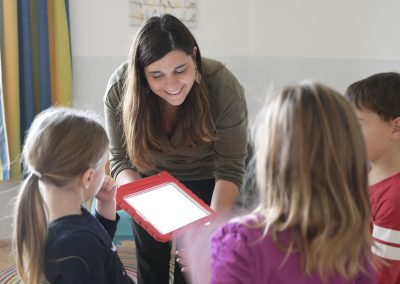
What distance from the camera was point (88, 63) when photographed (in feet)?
8.11

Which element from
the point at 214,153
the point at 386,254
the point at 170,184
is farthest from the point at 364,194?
the point at 214,153

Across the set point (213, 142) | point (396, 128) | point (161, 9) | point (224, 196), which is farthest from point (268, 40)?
point (396, 128)

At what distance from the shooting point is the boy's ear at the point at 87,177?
3.05 ft

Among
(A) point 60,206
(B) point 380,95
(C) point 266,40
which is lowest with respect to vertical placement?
Answer: (A) point 60,206

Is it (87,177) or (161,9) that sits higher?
Answer: (161,9)

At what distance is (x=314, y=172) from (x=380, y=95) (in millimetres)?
556

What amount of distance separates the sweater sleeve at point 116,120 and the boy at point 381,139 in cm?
72

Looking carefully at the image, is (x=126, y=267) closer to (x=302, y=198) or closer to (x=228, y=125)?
(x=228, y=125)

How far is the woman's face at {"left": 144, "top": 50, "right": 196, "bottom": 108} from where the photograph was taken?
1204mm

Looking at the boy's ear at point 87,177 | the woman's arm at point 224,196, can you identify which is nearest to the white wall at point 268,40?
the woman's arm at point 224,196

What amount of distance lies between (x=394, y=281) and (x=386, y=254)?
0.08 metres

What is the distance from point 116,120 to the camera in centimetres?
Answer: 141

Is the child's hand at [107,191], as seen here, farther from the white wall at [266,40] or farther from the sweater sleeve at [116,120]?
the white wall at [266,40]

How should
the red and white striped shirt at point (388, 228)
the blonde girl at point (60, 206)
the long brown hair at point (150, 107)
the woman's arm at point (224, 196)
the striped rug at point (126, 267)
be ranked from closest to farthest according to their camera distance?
the blonde girl at point (60, 206)
the red and white striped shirt at point (388, 228)
the long brown hair at point (150, 107)
the woman's arm at point (224, 196)
the striped rug at point (126, 267)
